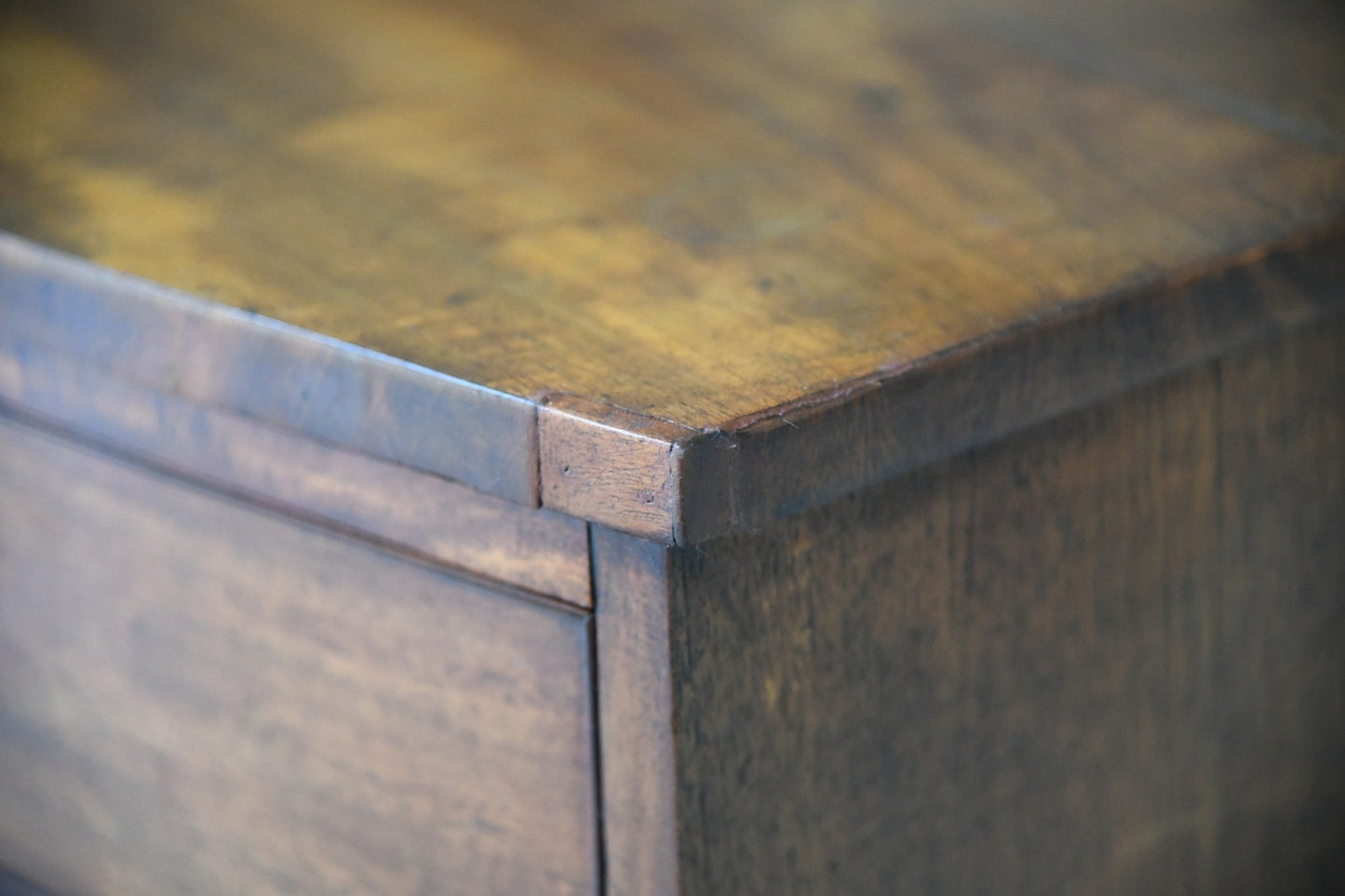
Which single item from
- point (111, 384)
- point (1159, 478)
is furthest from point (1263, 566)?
point (111, 384)

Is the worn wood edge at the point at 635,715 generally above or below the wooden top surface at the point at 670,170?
below

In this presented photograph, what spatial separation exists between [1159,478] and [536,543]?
9.1 inches

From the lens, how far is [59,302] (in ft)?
1.81

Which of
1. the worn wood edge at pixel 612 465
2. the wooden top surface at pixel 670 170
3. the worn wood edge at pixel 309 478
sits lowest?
the worn wood edge at pixel 309 478

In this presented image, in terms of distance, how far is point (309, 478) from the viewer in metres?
0.52

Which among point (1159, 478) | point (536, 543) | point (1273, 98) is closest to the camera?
point (536, 543)

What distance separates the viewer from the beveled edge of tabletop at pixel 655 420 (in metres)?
0.42

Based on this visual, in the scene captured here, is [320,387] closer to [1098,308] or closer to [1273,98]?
[1098,308]

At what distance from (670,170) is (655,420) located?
0.68ft

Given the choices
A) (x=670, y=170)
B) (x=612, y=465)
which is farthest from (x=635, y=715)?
(x=670, y=170)

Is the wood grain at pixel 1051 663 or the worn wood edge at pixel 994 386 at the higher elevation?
the worn wood edge at pixel 994 386

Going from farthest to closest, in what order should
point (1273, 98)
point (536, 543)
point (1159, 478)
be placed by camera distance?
point (1273, 98) < point (1159, 478) < point (536, 543)

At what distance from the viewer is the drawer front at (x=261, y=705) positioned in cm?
50

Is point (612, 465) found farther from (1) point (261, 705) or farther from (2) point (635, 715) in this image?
(1) point (261, 705)
